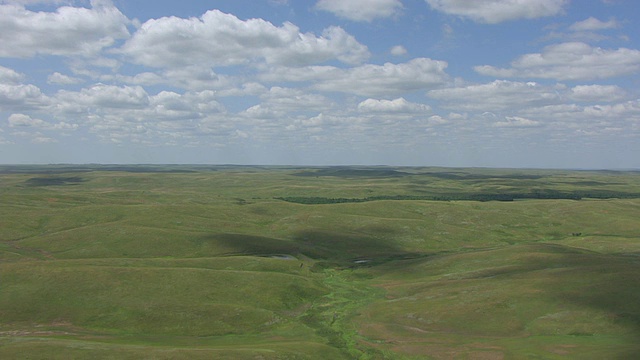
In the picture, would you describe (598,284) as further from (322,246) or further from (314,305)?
(322,246)

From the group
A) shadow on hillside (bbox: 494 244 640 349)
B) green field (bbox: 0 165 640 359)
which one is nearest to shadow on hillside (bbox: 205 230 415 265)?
green field (bbox: 0 165 640 359)

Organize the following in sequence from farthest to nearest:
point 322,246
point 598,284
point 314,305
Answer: point 322,246 < point 314,305 < point 598,284

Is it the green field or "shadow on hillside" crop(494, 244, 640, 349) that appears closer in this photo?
the green field

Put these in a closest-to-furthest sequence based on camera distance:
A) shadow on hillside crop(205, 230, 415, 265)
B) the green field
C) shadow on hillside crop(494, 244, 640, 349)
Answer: the green field < shadow on hillside crop(494, 244, 640, 349) < shadow on hillside crop(205, 230, 415, 265)

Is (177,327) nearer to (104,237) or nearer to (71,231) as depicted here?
(104,237)

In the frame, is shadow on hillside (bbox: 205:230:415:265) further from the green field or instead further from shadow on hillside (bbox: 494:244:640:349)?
shadow on hillside (bbox: 494:244:640:349)

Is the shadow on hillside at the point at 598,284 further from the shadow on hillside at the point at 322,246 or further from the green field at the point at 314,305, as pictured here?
the shadow on hillside at the point at 322,246

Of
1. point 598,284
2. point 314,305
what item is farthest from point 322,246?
point 598,284

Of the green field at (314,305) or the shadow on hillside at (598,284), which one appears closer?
the green field at (314,305)

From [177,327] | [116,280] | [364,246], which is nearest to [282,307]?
[177,327]

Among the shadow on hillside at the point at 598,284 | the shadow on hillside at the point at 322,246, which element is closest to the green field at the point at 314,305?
the shadow on hillside at the point at 598,284

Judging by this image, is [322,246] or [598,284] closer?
[598,284]
